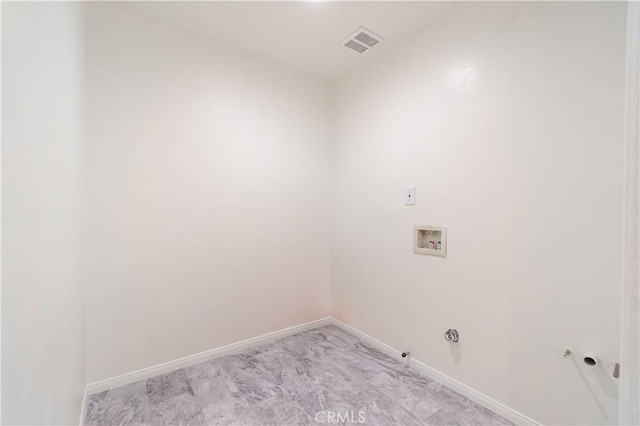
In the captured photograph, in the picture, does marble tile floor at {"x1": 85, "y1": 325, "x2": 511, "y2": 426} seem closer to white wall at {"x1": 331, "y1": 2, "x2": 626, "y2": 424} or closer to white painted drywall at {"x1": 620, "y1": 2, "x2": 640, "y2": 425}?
white wall at {"x1": 331, "y1": 2, "x2": 626, "y2": 424}

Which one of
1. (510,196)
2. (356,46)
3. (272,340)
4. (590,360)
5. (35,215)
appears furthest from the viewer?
(272,340)

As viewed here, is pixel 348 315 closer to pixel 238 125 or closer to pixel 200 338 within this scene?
pixel 200 338

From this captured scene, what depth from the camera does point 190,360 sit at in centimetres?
206

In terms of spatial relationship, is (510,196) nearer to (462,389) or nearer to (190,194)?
(462,389)

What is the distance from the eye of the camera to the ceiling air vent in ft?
6.64

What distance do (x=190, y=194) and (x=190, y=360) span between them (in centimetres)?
125

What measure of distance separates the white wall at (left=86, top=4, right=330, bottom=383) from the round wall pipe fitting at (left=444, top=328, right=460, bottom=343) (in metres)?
1.31

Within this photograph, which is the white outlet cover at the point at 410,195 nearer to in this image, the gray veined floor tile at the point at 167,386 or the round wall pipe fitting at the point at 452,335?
the round wall pipe fitting at the point at 452,335

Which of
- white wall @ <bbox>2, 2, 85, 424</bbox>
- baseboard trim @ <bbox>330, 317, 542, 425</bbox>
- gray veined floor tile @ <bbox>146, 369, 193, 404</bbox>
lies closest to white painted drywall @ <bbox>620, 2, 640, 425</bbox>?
baseboard trim @ <bbox>330, 317, 542, 425</bbox>

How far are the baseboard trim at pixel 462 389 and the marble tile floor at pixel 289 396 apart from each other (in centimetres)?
3

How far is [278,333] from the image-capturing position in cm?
251

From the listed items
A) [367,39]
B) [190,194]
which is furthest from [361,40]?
[190,194]

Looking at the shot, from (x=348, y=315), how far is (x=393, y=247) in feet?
3.00

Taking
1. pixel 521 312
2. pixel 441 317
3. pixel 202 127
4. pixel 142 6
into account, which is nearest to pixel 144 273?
pixel 202 127
